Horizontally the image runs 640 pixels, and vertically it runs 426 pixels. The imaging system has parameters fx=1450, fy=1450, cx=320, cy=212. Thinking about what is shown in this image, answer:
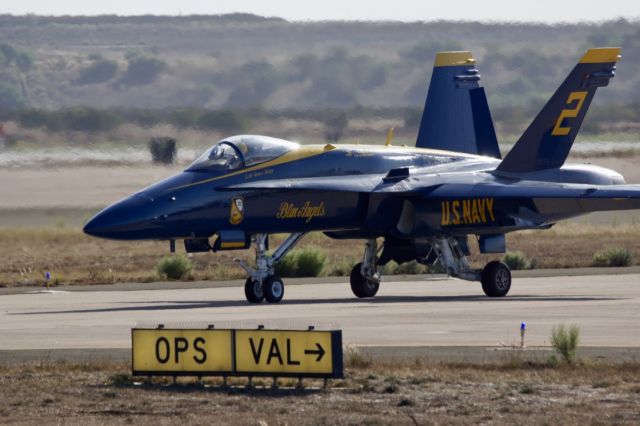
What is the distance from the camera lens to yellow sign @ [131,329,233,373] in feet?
53.1

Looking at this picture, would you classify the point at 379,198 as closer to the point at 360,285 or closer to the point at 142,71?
the point at 360,285

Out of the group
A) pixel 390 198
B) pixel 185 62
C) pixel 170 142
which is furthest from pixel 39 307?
pixel 185 62

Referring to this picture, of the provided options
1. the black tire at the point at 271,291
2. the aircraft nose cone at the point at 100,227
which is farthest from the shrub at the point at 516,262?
the aircraft nose cone at the point at 100,227

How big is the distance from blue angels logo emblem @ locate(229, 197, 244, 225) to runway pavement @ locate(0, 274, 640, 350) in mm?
1623

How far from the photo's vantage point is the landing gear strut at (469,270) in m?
29.2

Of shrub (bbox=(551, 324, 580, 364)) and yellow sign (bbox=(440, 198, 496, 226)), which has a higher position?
yellow sign (bbox=(440, 198, 496, 226))

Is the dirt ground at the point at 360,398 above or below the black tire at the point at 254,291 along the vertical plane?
below

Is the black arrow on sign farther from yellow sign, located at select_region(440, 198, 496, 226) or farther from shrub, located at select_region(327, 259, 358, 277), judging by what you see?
shrub, located at select_region(327, 259, 358, 277)

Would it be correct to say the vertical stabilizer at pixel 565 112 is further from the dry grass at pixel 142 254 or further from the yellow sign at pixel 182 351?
the yellow sign at pixel 182 351

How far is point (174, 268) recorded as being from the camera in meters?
37.2

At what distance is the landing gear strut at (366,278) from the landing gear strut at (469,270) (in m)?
1.37

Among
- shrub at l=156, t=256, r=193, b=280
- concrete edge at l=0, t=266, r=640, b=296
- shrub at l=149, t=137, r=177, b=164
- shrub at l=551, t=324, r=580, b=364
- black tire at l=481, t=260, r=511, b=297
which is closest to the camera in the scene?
shrub at l=551, t=324, r=580, b=364

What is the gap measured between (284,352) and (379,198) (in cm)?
1354

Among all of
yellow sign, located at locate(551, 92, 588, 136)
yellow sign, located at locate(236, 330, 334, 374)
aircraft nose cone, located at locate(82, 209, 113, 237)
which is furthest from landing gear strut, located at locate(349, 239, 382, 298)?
yellow sign, located at locate(236, 330, 334, 374)
